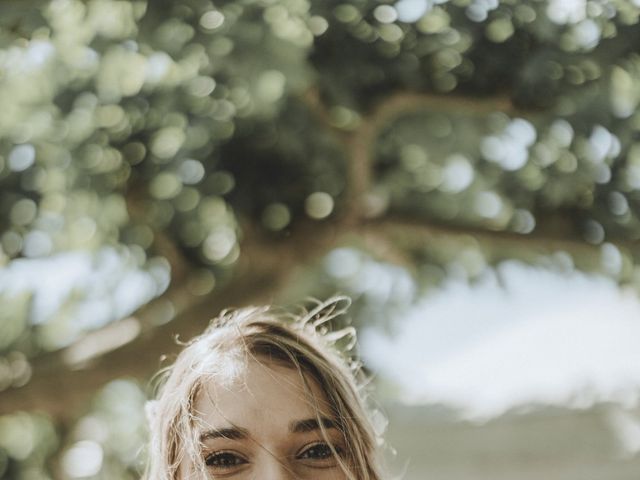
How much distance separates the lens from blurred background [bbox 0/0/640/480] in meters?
4.16

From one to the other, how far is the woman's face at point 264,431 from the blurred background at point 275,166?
8.06 ft

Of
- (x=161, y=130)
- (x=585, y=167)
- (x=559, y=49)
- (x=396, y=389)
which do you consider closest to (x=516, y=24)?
(x=559, y=49)

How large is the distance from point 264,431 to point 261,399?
7 cm

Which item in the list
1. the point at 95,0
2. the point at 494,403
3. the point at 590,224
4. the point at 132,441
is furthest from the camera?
the point at 494,403

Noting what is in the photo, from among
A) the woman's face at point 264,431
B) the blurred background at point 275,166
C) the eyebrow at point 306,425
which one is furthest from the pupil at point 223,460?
the blurred background at point 275,166

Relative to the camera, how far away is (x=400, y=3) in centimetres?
434

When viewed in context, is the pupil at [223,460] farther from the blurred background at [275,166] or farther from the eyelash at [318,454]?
the blurred background at [275,166]

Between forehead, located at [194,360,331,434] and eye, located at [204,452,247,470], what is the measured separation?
0.17 ft

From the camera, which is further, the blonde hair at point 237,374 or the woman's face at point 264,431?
the blonde hair at point 237,374

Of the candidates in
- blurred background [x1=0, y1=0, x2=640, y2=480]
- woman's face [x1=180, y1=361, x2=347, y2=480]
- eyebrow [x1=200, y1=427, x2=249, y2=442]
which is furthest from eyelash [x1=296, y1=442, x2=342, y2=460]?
blurred background [x1=0, y1=0, x2=640, y2=480]

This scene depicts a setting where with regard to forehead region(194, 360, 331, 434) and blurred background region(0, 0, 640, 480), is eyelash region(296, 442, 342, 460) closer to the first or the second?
forehead region(194, 360, 331, 434)

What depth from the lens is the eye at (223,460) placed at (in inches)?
64.6

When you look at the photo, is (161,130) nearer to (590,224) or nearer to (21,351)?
(21,351)

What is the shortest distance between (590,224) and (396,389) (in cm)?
202
